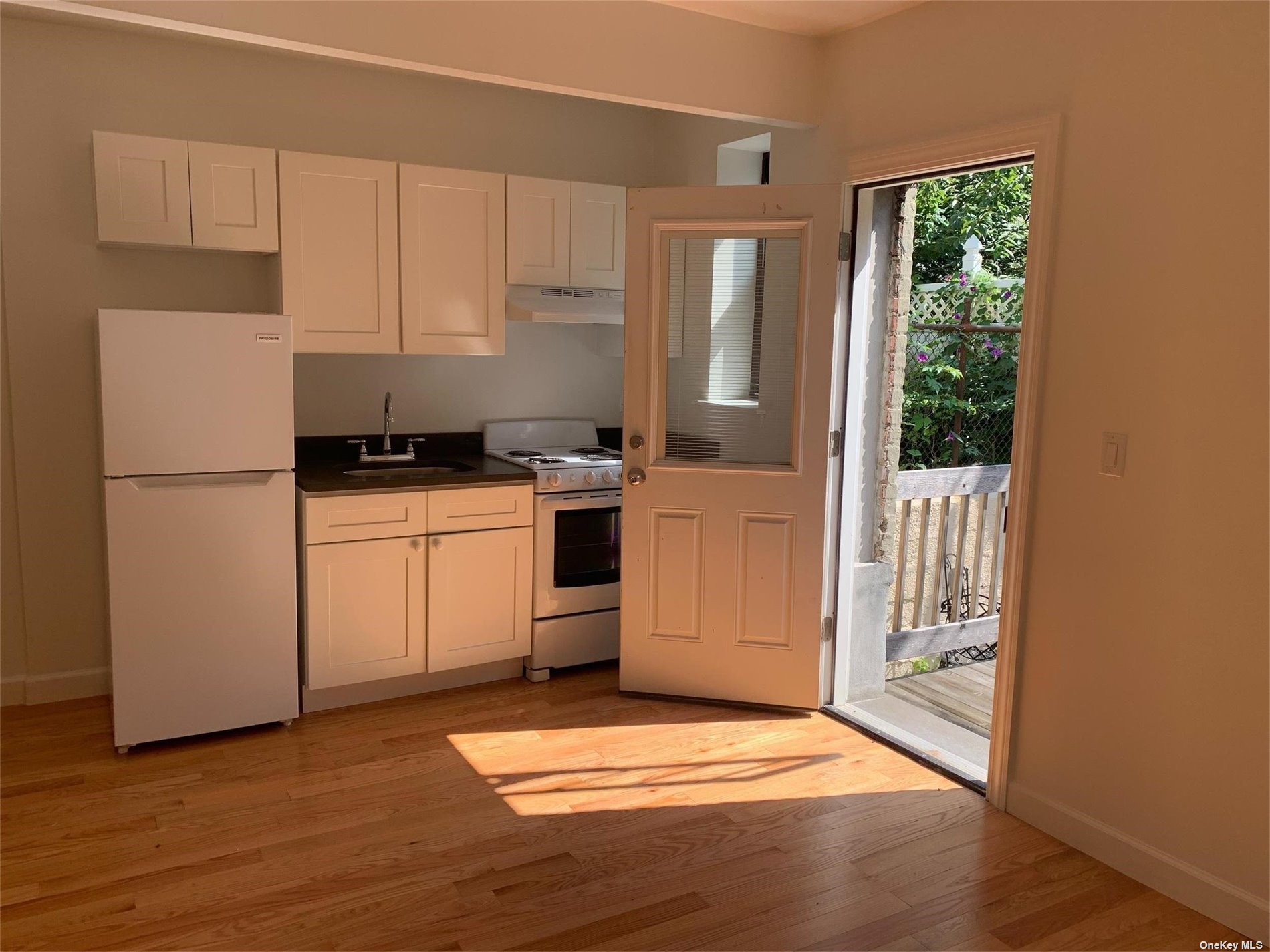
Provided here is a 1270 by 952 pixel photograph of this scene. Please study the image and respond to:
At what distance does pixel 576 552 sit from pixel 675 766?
116cm

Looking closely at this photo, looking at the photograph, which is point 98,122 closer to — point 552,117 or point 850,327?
point 552,117

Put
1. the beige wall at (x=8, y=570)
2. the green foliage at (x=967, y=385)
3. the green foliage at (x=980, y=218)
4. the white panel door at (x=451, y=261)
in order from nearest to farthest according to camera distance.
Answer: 1. the beige wall at (x=8, y=570)
2. the white panel door at (x=451, y=261)
3. the green foliage at (x=967, y=385)
4. the green foliage at (x=980, y=218)

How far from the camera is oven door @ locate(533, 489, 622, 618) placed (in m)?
4.09

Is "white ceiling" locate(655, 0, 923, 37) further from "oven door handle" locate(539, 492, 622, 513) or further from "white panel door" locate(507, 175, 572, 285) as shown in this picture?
"oven door handle" locate(539, 492, 622, 513)

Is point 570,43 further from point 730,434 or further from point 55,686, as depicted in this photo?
point 55,686

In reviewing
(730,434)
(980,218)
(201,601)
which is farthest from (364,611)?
(980,218)

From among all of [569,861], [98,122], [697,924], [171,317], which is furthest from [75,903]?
[98,122]

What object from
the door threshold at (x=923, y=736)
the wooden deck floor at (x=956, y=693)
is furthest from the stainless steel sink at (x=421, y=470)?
the wooden deck floor at (x=956, y=693)

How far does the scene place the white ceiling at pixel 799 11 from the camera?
10.9 feet

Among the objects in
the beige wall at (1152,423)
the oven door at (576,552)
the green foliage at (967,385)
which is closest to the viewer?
the beige wall at (1152,423)

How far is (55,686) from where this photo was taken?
3.79m

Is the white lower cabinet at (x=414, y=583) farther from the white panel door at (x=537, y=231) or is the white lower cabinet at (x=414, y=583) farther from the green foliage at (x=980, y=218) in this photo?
the green foliage at (x=980, y=218)

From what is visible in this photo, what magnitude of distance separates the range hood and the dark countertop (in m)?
0.67

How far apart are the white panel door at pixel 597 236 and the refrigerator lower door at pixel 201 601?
159cm
